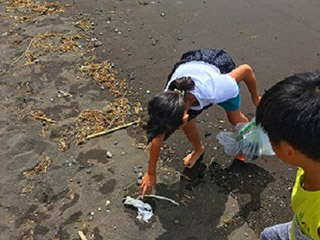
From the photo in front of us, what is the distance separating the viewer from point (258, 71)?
4008 mm

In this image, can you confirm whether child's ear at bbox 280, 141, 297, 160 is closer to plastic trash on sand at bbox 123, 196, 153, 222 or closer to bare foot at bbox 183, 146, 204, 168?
plastic trash on sand at bbox 123, 196, 153, 222

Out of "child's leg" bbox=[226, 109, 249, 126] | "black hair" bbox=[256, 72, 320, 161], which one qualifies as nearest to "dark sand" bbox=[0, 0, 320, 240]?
"child's leg" bbox=[226, 109, 249, 126]

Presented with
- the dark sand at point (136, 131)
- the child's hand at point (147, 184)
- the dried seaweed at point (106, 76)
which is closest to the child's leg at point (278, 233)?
the dark sand at point (136, 131)

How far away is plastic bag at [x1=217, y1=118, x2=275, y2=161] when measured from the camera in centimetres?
279

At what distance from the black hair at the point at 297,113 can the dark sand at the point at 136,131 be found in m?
1.31

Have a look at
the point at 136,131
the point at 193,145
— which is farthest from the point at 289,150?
the point at 136,131

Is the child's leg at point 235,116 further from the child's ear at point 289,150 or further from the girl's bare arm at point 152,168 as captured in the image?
the child's ear at point 289,150

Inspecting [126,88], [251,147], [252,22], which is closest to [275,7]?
[252,22]

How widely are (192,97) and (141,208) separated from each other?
0.85 m

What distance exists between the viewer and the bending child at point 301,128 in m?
1.48

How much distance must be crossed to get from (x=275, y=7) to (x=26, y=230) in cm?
364

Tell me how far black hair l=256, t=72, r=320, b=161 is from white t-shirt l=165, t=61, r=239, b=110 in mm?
975

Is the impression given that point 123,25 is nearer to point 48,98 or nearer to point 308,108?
point 48,98

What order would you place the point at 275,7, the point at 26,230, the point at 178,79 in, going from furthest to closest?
the point at 275,7 < the point at 26,230 < the point at 178,79
